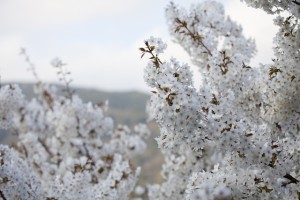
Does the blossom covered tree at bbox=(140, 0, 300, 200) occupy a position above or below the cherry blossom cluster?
above

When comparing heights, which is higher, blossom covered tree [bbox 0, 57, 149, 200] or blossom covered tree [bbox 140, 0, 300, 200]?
blossom covered tree [bbox 140, 0, 300, 200]

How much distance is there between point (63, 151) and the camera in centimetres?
1617

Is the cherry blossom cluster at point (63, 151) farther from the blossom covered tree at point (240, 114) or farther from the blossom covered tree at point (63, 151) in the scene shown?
the blossom covered tree at point (240, 114)

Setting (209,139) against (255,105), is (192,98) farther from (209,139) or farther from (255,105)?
(255,105)

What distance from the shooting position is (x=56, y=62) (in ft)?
45.8

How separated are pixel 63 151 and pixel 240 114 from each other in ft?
33.2

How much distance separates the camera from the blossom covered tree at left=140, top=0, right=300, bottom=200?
609cm

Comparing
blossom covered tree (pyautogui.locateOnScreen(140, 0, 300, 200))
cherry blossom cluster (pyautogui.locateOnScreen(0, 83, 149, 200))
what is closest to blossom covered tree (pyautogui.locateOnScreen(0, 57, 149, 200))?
cherry blossom cluster (pyautogui.locateOnScreen(0, 83, 149, 200))

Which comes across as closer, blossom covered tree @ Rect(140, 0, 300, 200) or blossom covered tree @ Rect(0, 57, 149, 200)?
blossom covered tree @ Rect(140, 0, 300, 200)

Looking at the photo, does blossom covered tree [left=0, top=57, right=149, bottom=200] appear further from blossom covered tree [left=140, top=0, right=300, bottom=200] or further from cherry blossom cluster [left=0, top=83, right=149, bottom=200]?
blossom covered tree [left=140, top=0, right=300, bottom=200]

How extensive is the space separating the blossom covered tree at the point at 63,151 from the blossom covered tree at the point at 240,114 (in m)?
3.86

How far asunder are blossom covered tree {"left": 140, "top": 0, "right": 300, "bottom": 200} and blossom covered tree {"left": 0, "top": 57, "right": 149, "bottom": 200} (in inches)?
152

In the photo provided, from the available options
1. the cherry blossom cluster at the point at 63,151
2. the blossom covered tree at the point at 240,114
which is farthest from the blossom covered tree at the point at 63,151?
the blossom covered tree at the point at 240,114

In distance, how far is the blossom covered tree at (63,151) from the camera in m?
9.27
